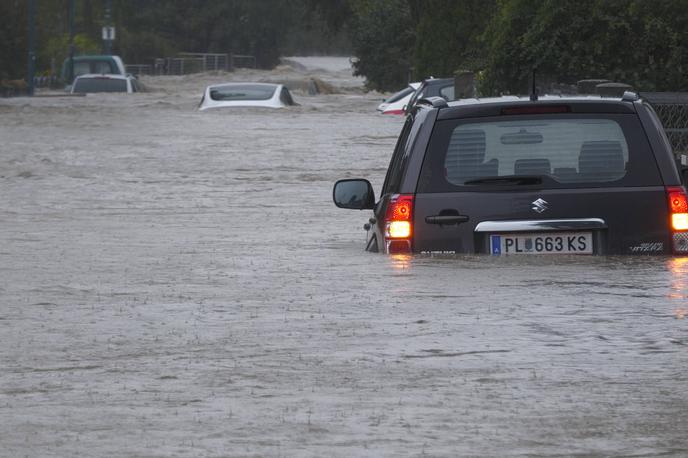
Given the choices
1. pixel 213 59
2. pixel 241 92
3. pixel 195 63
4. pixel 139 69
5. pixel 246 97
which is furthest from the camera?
pixel 213 59

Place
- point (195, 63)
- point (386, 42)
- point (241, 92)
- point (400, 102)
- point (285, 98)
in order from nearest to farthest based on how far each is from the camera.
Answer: point (241, 92), point (400, 102), point (285, 98), point (386, 42), point (195, 63)

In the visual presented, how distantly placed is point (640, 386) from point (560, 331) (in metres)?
1.38

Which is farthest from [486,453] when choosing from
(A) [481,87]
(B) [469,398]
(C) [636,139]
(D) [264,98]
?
(D) [264,98]

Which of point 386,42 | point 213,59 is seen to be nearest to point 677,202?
point 386,42

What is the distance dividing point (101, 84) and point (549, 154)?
135 feet

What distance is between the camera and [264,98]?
134 ft

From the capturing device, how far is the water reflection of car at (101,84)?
4997cm

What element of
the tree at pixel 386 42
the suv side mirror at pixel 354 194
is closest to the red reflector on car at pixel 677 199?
the suv side mirror at pixel 354 194

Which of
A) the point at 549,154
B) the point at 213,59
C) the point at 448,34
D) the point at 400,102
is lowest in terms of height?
the point at 213,59

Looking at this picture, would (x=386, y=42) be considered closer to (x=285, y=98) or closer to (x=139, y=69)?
(x=285, y=98)

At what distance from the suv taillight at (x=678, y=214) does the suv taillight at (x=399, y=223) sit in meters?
1.34

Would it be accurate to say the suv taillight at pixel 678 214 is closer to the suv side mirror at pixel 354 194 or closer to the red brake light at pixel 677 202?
the red brake light at pixel 677 202

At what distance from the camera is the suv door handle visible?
31.8 ft

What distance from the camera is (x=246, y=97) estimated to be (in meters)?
40.3
